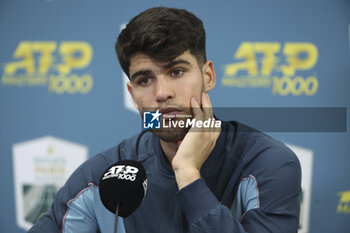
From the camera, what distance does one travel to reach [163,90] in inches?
37.1

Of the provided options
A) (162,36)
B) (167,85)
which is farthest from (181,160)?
(162,36)

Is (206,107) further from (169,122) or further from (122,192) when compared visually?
(122,192)

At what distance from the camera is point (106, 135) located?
6.21 ft

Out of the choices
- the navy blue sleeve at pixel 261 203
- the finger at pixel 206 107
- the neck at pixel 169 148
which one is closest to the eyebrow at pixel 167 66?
the finger at pixel 206 107

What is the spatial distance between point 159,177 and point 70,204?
1.18 feet

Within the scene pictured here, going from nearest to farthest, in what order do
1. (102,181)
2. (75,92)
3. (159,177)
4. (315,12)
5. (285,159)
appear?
(102,181) → (285,159) → (159,177) → (315,12) → (75,92)

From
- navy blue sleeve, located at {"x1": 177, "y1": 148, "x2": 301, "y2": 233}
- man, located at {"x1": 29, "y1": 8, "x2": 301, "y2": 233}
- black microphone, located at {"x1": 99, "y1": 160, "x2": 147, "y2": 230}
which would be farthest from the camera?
man, located at {"x1": 29, "y1": 8, "x2": 301, "y2": 233}

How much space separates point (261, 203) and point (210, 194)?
0.18 meters

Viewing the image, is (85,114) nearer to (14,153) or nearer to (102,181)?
(14,153)

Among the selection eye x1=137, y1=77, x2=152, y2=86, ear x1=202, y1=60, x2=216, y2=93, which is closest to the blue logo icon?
eye x1=137, y1=77, x2=152, y2=86

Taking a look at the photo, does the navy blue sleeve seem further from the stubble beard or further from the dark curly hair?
the dark curly hair

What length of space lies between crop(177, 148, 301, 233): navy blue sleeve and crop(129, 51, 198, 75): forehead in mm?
393

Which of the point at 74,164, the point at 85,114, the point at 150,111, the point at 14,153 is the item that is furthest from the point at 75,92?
the point at 150,111

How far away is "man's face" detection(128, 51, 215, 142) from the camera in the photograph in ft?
3.12
